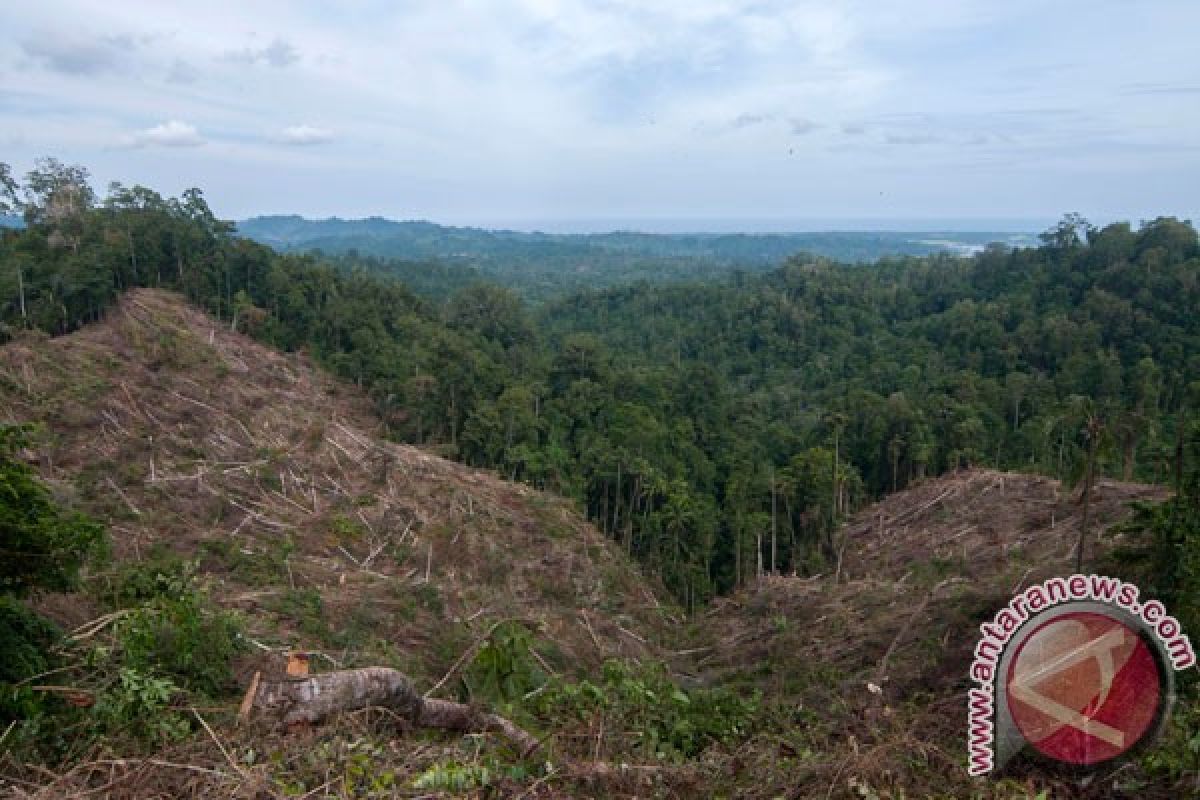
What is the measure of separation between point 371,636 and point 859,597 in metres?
7.13

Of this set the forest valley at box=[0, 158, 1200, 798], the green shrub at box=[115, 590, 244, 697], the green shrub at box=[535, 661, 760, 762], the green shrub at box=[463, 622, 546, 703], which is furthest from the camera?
the forest valley at box=[0, 158, 1200, 798]

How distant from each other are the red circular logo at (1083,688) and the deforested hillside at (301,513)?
20.5 ft

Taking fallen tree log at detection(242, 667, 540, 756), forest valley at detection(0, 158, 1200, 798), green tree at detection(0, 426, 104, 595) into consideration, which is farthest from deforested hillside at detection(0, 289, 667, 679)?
green tree at detection(0, 426, 104, 595)

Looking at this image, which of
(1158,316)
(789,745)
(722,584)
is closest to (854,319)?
(1158,316)

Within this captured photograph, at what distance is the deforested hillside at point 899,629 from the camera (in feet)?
11.8

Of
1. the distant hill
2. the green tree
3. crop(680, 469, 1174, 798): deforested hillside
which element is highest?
the distant hill

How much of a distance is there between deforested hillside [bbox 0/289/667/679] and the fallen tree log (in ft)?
11.0

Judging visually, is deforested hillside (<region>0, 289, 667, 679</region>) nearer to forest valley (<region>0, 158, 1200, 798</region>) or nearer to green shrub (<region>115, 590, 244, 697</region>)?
forest valley (<region>0, 158, 1200, 798</region>)

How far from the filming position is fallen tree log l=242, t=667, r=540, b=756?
392 cm

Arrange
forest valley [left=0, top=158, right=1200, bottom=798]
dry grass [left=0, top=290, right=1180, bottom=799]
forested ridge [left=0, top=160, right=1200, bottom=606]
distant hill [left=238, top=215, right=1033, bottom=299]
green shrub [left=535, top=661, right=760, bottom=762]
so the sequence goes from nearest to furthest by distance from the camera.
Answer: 1. dry grass [left=0, top=290, right=1180, bottom=799]
2. green shrub [left=535, top=661, right=760, bottom=762]
3. forest valley [left=0, top=158, right=1200, bottom=798]
4. forested ridge [left=0, top=160, right=1200, bottom=606]
5. distant hill [left=238, top=215, right=1033, bottom=299]

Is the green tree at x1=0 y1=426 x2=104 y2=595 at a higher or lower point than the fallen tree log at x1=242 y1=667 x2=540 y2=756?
higher

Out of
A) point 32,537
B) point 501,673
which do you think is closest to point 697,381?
point 501,673

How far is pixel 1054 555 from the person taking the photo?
10547 millimetres

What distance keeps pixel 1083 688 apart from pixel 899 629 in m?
6.23
